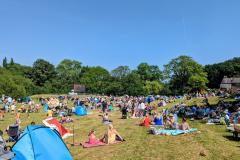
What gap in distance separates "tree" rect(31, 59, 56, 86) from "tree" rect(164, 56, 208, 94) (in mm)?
39254

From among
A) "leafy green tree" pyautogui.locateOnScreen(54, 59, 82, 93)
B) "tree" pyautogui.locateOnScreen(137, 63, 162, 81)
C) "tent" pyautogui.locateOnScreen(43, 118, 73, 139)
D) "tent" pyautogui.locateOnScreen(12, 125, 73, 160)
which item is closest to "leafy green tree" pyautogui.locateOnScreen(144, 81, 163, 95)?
"tree" pyautogui.locateOnScreen(137, 63, 162, 81)

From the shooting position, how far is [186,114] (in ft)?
83.5

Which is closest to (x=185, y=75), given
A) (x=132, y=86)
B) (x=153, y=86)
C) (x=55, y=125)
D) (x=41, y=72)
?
(x=153, y=86)

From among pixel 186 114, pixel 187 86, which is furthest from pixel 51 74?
pixel 186 114

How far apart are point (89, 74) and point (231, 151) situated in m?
97.4

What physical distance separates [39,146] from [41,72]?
8939 centimetres

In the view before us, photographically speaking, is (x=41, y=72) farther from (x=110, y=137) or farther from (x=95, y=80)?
(x=110, y=137)

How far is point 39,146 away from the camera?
9719 millimetres

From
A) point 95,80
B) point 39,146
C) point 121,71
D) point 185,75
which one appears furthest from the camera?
point 121,71

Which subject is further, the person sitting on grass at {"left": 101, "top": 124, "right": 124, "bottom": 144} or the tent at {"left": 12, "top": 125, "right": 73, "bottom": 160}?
the person sitting on grass at {"left": 101, "top": 124, "right": 124, "bottom": 144}

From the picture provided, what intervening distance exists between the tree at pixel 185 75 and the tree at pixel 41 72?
39254 mm

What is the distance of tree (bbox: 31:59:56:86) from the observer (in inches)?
3767

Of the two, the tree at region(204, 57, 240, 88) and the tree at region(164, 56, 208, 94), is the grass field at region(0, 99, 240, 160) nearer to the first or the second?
the tree at region(164, 56, 208, 94)

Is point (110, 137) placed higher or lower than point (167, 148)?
higher
